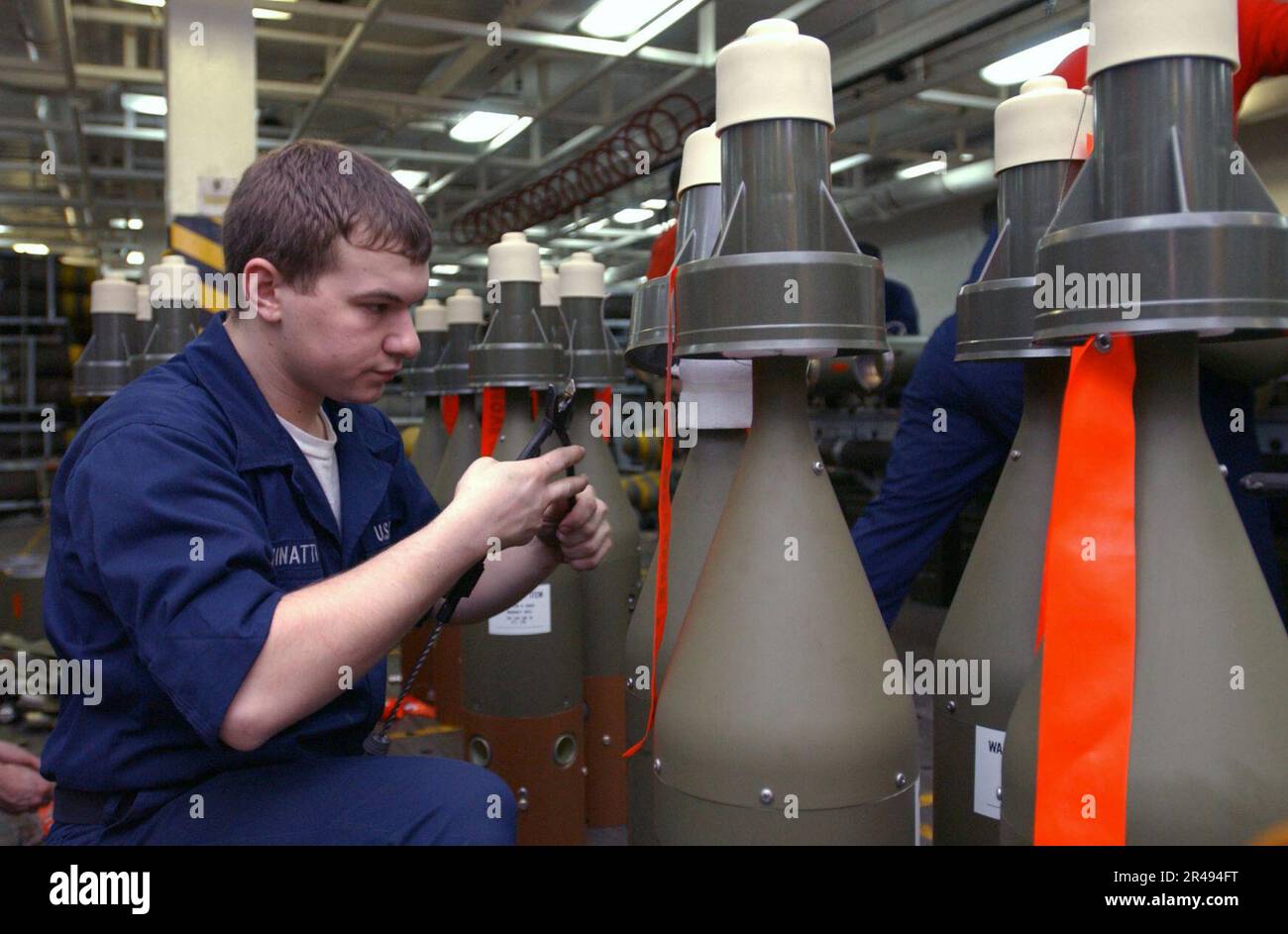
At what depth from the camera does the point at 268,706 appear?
0.73 metres

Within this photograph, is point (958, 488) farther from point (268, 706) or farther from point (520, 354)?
point (268, 706)

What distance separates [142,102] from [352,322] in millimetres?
4703

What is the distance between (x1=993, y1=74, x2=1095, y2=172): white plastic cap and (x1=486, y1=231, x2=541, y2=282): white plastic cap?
0.97 m

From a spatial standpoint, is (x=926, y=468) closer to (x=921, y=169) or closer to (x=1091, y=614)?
(x=1091, y=614)

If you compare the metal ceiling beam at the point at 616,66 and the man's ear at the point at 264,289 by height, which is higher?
the metal ceiling beam at the point at 616,66

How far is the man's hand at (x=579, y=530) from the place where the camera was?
111 cm

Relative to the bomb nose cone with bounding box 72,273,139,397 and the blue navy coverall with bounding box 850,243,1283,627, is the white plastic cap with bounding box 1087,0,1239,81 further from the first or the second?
the bomb nose cone with bounding box 72,273,139,397

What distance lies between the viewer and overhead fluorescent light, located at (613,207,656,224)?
23.0ft

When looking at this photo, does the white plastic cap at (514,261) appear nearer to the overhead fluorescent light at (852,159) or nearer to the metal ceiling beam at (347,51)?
the metal ceiling beam at (347,51)

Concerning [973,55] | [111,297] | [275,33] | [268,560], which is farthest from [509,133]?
[268,560]

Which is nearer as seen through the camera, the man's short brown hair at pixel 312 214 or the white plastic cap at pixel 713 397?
the man's short brown hair at pixel 312 214

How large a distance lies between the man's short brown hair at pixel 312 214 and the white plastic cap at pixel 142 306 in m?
2.22

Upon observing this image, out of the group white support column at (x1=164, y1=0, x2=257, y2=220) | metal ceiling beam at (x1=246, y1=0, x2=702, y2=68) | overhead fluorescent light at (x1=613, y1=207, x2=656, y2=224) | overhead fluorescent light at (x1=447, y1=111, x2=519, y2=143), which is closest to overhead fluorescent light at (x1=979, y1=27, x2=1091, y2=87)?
metal ceiling beam at (x1=246, y1=0, x2=702, y2=68)

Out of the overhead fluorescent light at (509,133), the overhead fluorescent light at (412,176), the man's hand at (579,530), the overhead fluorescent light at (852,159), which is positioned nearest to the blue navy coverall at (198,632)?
the man's hand at (579,530)
